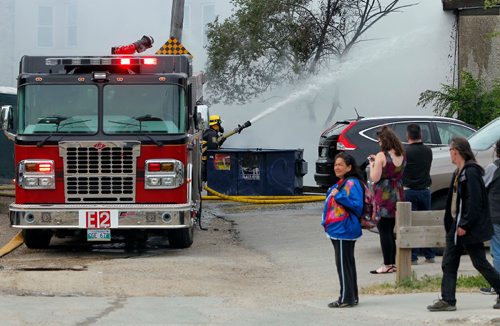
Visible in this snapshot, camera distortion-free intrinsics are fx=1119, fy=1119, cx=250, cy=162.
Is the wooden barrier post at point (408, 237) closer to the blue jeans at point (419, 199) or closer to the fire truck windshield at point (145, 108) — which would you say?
the blue jeans at point (419, 199)

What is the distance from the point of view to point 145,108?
572 inches

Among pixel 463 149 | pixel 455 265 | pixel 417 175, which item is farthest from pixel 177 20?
pixel 455 265

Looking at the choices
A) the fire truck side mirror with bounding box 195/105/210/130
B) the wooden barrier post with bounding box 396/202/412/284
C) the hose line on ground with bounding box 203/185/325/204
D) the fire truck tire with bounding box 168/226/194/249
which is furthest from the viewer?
the hose line on ground with bounding box 203/185/325/204

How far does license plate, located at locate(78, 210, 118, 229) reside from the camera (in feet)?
46.5

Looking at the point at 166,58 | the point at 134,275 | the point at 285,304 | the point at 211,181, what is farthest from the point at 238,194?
the point at 285,304

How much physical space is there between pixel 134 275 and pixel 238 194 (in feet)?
34.1

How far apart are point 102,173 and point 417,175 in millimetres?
3988

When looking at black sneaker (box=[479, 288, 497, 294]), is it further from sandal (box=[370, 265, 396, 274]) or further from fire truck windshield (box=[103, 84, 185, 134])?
fire truck windshield (box=[103, 84, 185, 134])

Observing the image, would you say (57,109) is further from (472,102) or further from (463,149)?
(472,102)

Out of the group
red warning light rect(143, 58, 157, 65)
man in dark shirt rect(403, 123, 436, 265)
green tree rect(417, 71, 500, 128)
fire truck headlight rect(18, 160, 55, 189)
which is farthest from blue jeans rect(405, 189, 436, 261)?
green tree rect(417, 71, 500, 128)

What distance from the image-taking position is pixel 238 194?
2300 centimetres

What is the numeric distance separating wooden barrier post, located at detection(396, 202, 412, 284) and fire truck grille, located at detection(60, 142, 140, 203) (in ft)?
13.2

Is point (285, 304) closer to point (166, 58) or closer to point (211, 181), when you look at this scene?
point (166, 58)

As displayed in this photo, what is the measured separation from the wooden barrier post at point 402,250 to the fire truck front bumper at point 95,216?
3.63 meters
